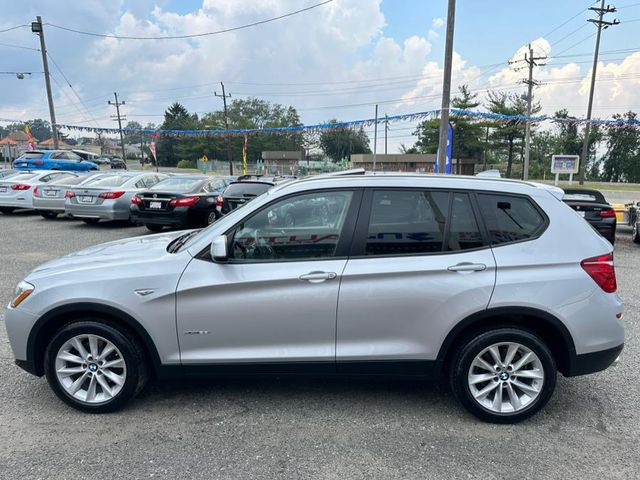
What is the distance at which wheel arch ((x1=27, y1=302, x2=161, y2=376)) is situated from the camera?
3086mm

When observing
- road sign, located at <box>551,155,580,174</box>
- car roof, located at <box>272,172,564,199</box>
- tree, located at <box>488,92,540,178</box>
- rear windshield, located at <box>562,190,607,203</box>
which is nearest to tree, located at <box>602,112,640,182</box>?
tree, located at <box>488,92,540,178</box>

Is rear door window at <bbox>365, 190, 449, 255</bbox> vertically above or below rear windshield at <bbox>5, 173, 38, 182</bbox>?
above

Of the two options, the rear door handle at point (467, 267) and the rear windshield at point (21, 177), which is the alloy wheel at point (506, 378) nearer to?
the rear door handle at point (467, 267)

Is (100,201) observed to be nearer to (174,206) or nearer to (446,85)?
(174,206)

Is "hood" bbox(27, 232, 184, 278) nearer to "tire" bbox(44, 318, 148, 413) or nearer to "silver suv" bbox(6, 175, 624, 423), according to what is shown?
"silver suv" bbox(6, 175, 624, 423)

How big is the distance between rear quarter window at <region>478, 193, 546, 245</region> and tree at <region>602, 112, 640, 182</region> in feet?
243

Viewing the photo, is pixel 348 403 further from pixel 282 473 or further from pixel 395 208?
pixel 395 208

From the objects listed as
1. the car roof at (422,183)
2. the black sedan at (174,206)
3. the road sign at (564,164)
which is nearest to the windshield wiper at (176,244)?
the car roof at (422,183)

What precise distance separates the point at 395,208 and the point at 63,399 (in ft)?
8.90

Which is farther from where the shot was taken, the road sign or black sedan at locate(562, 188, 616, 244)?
the road sign

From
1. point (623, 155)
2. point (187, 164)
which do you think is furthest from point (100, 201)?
point (623, 155)

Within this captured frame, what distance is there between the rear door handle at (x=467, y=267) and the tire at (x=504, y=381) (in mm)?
446

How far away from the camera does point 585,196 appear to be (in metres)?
9.78

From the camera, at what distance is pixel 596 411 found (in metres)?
3.35
